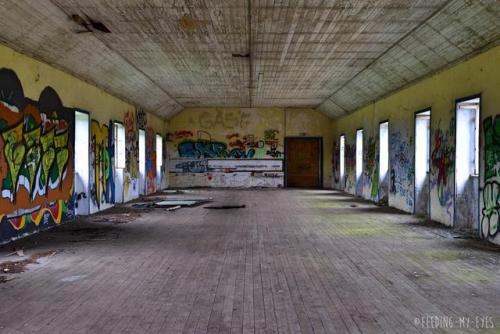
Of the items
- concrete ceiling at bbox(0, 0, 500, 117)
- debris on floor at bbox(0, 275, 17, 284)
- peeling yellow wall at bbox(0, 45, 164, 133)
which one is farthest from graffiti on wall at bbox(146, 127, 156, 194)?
debris on floor at bbox(0, 275, 17, 284)

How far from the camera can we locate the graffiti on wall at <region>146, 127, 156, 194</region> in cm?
2112

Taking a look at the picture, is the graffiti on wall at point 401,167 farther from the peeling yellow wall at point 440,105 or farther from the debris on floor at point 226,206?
the debris on floor at point 226,206

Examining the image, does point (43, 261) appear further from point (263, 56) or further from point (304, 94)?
point (304, 94)

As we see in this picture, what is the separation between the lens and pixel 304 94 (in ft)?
67.2

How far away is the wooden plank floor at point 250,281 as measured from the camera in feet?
15.3

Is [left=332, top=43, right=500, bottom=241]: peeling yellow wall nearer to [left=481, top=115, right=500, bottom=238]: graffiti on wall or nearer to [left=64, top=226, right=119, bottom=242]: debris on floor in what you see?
[left=481, top=115, right=500, bottom=238]: graffiti on wall

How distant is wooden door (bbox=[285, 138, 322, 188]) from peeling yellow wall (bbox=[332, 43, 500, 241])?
7.94m

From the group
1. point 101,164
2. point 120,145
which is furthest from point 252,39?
point 120,145

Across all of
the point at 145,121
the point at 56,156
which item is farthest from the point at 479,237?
the point at 145,121

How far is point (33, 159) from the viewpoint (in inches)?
390

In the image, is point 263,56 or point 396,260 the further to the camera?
point 263,56

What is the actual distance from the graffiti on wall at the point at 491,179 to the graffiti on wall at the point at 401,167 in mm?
4579

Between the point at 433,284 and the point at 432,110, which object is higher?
the point at 432,110

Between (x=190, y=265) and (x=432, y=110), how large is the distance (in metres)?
7.83
